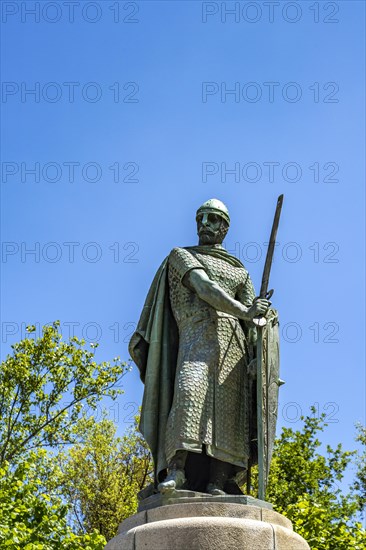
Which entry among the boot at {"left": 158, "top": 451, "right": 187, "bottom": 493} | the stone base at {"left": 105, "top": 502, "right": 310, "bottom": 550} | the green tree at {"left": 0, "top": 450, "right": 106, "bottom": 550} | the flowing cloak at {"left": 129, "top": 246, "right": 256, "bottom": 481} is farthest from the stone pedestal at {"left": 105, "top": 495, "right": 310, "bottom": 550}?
the green tree at {"left": 0, "top": 450, "right": 106, "bottom": 550}

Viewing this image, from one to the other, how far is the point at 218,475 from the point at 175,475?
1.65ft

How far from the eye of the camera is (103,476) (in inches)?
1130

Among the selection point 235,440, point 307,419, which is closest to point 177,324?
point 235,440

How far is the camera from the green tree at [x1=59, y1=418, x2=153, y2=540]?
1094 inches

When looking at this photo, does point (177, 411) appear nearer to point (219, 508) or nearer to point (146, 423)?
point (146, 423)

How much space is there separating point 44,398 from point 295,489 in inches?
281

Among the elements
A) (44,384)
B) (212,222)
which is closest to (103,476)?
(44,384)

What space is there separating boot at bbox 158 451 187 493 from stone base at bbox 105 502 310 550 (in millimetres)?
269

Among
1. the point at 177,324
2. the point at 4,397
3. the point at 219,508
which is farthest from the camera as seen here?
the point at 4,397

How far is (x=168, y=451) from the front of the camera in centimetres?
873

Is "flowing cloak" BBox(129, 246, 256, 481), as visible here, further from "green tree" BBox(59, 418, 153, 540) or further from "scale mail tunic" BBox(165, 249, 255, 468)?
"green tree" BBox(59, 418, 153, 540)

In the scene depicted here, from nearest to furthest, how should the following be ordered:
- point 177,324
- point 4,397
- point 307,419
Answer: point 177,324 < point 4,397 < point 307,419

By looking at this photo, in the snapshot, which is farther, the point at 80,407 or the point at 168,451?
the point at 80,407

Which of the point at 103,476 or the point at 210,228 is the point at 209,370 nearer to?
the point at 210,228
